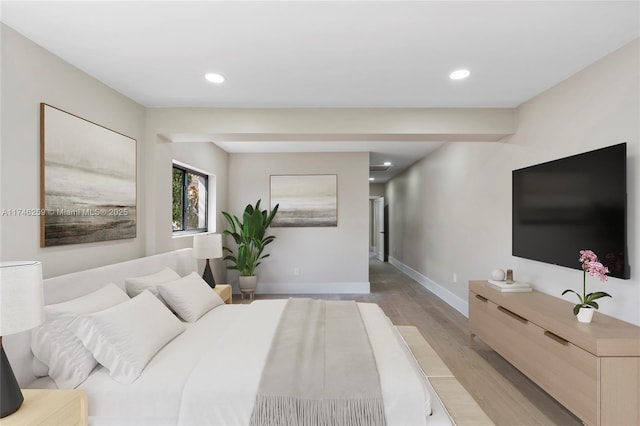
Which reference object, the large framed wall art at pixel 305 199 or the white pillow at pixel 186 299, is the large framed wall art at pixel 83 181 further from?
the large framed wall art at pixel 305 199

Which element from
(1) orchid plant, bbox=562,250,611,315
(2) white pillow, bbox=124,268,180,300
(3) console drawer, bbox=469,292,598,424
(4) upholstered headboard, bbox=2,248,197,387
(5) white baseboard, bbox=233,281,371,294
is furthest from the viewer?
(5) white baseboard, bbox=233,281,371,294

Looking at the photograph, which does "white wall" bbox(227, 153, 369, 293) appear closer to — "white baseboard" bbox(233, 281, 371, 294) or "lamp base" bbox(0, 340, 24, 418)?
"white baseboard" bbox(233, 281, 371, 294)

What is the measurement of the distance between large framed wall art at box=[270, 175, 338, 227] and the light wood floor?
1.28 metres

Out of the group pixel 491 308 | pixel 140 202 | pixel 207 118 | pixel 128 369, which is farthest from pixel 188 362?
pixel 491 308

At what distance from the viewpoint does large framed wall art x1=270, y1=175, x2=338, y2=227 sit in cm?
550

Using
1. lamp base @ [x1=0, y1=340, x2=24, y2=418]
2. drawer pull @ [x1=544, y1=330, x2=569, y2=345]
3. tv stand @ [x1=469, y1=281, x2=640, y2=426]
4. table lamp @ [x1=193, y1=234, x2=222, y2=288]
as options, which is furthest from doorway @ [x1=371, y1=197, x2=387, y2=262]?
lamp base @ [x1=0, y1=340, x2=24, y2=418]

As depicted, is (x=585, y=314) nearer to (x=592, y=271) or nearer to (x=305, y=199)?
(x=592, y=271)

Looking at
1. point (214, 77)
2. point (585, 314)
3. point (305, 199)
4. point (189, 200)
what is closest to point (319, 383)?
point (585, 314)

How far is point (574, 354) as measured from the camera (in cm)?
196

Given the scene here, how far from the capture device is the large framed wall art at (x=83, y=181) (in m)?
2.04

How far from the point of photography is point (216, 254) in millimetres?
3740

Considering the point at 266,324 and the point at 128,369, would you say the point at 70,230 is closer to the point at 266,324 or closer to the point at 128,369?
the point at 128,369

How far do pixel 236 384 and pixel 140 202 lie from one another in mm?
2233

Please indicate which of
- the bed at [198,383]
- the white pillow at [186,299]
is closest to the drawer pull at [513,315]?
the bed at [198,383]
